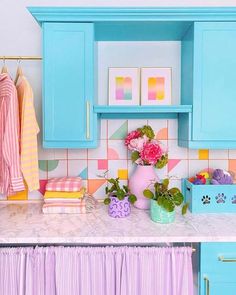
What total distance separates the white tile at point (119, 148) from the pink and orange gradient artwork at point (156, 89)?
39 cm

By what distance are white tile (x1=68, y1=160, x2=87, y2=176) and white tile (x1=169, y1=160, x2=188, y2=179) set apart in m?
0.64

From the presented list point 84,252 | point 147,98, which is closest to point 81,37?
point 147,98

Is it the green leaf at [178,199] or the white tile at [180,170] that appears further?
the white tile at [180,170]

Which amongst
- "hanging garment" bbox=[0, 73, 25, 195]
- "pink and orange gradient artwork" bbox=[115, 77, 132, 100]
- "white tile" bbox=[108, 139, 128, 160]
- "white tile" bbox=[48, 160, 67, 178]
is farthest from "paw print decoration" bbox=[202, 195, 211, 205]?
"hanging garment" bbox=[0, 73, 25, 195]

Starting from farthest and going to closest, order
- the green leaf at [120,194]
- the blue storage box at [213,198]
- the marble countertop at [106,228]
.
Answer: the blue storage box at [213,198] < the green leaf at [120,194] < the marble countertop at [106,228]

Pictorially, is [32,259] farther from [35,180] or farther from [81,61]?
[81,61]

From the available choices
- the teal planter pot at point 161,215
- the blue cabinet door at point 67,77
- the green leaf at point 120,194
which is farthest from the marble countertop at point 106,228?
the blue cabinet door at point 67,77

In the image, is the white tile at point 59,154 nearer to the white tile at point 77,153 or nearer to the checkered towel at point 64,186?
the white tile at point 77,153

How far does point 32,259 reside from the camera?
4.47ft

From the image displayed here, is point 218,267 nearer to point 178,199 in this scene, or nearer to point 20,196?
point 178,199

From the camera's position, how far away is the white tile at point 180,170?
197 centimetres

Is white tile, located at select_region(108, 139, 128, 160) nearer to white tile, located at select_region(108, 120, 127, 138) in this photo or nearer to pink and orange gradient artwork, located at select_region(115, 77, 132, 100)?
white tile, located at select_region(108, 120, 127, 138)

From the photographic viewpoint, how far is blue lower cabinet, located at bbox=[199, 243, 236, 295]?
136 centimetres

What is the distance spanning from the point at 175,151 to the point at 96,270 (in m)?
0.99
